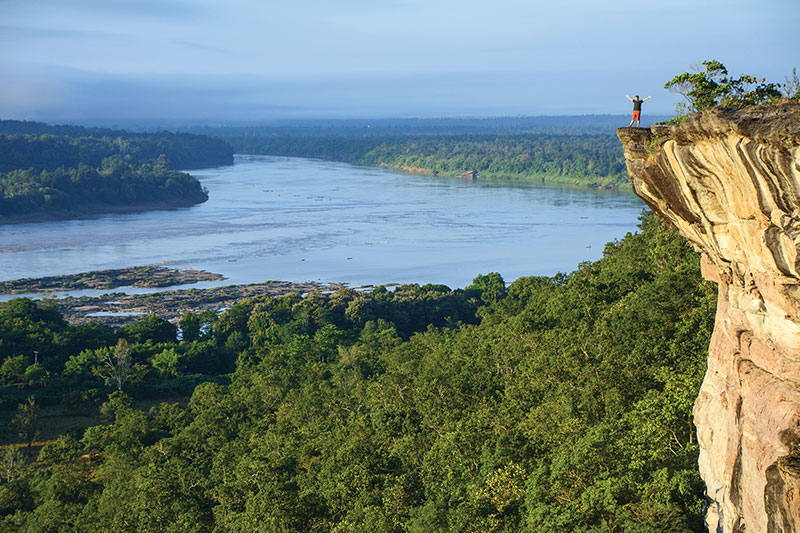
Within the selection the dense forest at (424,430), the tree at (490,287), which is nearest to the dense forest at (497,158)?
the tree at (490,287)

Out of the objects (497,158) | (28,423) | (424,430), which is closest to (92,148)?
(497,158)

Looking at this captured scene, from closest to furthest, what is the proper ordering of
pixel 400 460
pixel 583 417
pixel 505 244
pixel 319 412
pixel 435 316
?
pixel 583 417, pixel 400 460, pixel 319 412, pixel 435 316, pixel 505 244

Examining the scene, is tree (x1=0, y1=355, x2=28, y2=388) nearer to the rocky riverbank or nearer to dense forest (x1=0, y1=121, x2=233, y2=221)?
the rocky riverbank

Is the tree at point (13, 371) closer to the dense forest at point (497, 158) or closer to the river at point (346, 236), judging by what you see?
the river at point (346, 236)

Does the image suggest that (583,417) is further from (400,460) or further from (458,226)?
(458,226)

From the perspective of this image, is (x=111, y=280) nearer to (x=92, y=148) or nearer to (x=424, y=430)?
(x=424, y=430)

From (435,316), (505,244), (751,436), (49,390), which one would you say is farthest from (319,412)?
(505,244)
